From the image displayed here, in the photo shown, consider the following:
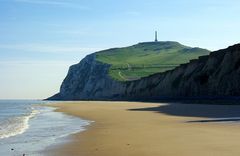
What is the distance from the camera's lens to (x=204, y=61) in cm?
7288

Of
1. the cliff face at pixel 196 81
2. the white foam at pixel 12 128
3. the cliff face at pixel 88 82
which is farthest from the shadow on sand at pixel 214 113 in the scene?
the cliff face at pixel 88 82

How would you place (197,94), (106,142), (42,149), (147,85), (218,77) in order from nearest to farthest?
(42,149)
(106,142)
(218,77)
(197,94)
(147,85)

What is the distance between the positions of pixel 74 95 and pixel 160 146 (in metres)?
162

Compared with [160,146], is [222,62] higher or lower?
higher

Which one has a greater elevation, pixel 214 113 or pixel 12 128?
pixel 214 113

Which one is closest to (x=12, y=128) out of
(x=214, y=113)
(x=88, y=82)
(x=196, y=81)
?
(x=214, y=113)

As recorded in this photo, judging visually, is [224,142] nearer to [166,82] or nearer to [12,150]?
[12,150]

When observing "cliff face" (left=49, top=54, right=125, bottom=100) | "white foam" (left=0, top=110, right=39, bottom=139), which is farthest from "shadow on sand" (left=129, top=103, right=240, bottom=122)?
"cliff face" (left=49, top=54, right=125, bottom=100)

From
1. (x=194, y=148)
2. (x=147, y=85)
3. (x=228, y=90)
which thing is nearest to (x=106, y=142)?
(x=194, y=148)

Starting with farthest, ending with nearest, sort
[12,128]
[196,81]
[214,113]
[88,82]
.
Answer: [88,82], [196,81], [214,113], [12,128]

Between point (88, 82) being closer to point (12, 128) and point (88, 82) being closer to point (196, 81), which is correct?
point (196, 81)

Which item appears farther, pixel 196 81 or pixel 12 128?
pixel 196 81

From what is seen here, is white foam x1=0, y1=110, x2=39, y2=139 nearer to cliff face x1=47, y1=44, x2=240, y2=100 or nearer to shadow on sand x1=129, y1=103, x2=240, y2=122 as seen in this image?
shadow on sand x1=129, y1=103, x2=240, y2=122

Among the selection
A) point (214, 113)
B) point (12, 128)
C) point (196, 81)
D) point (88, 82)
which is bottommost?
point (12, 128)
